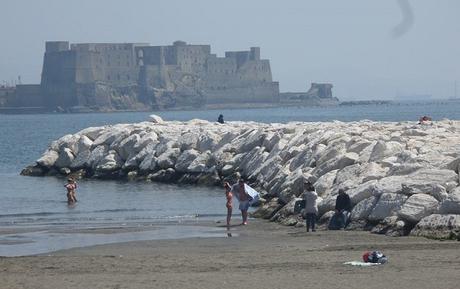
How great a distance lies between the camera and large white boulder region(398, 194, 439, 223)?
53.7 feet

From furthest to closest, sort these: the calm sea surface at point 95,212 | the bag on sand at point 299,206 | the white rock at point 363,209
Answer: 1. the bag on sand at point 299,206
2. the calm sea surface at point 95,212
3. the white rock at point 363,209

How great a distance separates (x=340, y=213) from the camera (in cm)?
1789

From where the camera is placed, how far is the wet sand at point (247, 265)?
11.8 meters

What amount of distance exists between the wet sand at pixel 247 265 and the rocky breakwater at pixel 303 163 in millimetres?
656

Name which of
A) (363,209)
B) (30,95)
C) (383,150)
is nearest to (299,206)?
(363,209)

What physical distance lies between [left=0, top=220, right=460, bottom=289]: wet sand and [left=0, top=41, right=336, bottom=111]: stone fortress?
142 m

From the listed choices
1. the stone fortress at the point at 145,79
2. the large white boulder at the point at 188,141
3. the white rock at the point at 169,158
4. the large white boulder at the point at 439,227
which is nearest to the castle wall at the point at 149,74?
the stone fortress at the point at 145,79

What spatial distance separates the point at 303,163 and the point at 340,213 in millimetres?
6300

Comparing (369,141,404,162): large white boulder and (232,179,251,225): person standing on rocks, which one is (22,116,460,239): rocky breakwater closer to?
(369,141,404,162): large white boulder

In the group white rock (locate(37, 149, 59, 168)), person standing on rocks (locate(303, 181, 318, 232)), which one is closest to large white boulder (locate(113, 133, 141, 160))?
white rock (locate(37, 149, 59, 168))

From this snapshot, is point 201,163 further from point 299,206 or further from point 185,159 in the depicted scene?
point 299,206

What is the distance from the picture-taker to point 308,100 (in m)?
186

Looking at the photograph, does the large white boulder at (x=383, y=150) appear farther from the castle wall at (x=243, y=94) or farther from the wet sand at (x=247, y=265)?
the castle wall at (x=243, y=94)

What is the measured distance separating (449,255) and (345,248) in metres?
1.75
